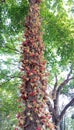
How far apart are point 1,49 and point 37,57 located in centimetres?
613

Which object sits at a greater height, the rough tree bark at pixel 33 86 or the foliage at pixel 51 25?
the foliage at pixel 51 25

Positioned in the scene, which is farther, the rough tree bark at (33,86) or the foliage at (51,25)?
the foliage at (51,25)

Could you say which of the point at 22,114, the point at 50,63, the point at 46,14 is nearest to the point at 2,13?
the point at 46,14

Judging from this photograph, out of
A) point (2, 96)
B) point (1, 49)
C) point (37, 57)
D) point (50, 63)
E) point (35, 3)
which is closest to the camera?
point (37, 57)

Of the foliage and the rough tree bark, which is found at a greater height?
the foliage

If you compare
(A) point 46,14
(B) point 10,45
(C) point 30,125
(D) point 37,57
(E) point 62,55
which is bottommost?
(C) point 30,125

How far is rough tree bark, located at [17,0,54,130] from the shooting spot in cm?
512

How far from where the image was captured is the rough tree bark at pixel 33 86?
5.12 metres

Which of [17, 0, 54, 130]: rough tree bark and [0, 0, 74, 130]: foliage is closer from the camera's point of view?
[17, 0, 54, 130]: rough tree bark

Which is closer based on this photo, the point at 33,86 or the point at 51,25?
the point at 33,86

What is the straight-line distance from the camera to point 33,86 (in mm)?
5320

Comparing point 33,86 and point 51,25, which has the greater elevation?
point 51,25

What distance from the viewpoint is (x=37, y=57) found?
573 centimetres

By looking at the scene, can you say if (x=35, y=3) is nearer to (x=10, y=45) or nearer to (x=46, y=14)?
(x=46, y=14)
